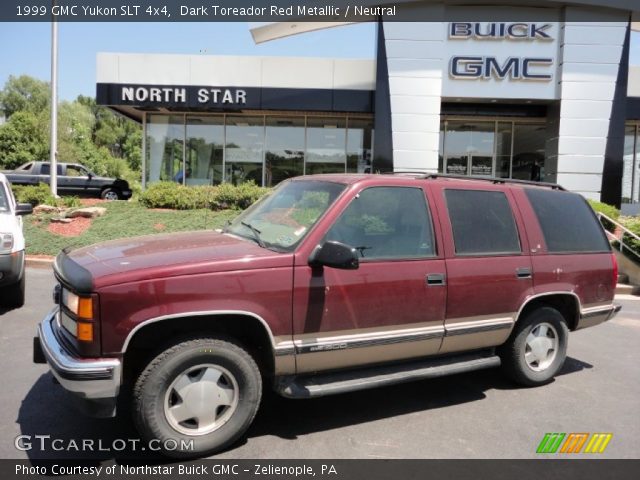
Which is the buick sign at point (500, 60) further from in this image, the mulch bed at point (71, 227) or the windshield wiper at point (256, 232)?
the windshield wiper at point (256, 232)

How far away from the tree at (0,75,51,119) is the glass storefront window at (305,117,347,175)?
47087 mm

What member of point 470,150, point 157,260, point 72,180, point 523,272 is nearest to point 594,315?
point 523,272

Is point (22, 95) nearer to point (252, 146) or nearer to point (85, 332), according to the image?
point (252, 146)

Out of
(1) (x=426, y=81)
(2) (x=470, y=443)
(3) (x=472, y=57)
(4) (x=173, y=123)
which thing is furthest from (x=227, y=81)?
(2) (x=470, y=443)

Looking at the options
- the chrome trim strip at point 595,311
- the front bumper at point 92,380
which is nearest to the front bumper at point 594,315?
the chrome trim strip at point 595,311

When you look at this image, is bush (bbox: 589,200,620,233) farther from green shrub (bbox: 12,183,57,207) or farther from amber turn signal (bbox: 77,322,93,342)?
green shrub (bbox: 12,183,57,207)

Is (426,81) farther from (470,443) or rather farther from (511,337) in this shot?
(470,443)

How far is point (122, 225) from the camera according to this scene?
13031 mm

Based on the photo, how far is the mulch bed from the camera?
12.6 metres

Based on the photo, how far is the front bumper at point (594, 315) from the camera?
505 centimetres

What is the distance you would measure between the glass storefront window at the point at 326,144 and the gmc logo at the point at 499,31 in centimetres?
547

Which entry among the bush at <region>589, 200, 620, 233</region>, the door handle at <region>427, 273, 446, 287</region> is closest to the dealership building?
the bush at <region>589, 200, 620, 233</region>

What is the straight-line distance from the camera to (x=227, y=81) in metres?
18.5

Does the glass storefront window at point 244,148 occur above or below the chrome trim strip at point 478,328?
above
